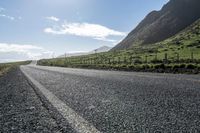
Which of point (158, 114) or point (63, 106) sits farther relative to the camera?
point (63, 106)

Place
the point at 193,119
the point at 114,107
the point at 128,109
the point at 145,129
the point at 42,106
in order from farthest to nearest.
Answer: the point at 42,106 < the point at 114,107 < the point at 128,109 < the point at 193,119 < the point at 145,129

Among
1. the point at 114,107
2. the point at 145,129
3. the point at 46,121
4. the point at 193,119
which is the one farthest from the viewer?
the point at 114,107

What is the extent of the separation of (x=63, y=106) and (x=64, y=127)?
9.55 feet

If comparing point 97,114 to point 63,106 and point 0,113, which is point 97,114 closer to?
point 63,106

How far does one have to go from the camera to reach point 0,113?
8.66 meters

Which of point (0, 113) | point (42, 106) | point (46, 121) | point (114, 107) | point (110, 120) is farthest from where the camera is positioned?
point (42, 106)

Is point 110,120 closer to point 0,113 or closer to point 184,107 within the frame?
point 184,107

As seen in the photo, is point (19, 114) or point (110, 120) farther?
point (19, 114)

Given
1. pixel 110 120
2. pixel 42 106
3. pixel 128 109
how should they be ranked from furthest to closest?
pixel 42 106, pixel 128 109, pixel 110 120

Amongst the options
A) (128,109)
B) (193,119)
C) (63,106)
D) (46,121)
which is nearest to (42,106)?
(63,106)

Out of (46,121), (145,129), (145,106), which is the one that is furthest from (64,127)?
(145,106)

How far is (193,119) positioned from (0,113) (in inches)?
234

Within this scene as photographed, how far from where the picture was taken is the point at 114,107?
25.9 ft

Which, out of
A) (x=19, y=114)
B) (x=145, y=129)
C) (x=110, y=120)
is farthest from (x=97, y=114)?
(x=19, y=114)
